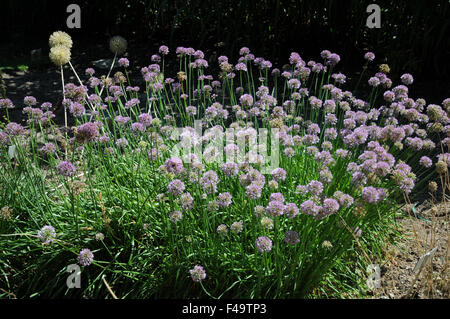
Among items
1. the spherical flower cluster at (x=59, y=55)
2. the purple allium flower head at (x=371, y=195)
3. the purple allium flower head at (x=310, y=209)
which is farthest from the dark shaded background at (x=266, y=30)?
the purple allium flower head at (x=310, y=209)

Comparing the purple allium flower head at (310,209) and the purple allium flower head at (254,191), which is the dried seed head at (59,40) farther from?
the purple allium flower head at (310,209)

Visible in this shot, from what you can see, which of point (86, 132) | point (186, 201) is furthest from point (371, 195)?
point (86, 132)

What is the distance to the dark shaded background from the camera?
4.93 metres

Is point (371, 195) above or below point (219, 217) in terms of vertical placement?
above

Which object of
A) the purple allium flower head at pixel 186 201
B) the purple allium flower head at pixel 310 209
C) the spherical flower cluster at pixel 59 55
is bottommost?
the purple allium flower head at pixel 186 201

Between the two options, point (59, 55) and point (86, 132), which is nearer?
point (86, 132)

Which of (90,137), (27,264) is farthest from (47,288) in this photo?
(90,137)

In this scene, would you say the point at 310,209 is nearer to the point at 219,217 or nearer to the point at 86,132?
the point at 219,217

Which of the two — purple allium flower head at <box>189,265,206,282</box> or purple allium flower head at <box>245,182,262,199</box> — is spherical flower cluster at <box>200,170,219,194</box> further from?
purple allium flower head at <box>189,265,206,282</box>

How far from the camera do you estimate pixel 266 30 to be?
5891 mm

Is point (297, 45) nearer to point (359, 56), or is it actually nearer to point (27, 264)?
point (359, 56)

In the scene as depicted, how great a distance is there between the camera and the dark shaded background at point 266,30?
4926 mm

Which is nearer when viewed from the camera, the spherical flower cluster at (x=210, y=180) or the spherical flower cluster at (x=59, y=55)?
the spherical flower cluster at (x=210, y=180)

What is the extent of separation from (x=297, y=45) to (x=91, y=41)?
3659 millimetres
